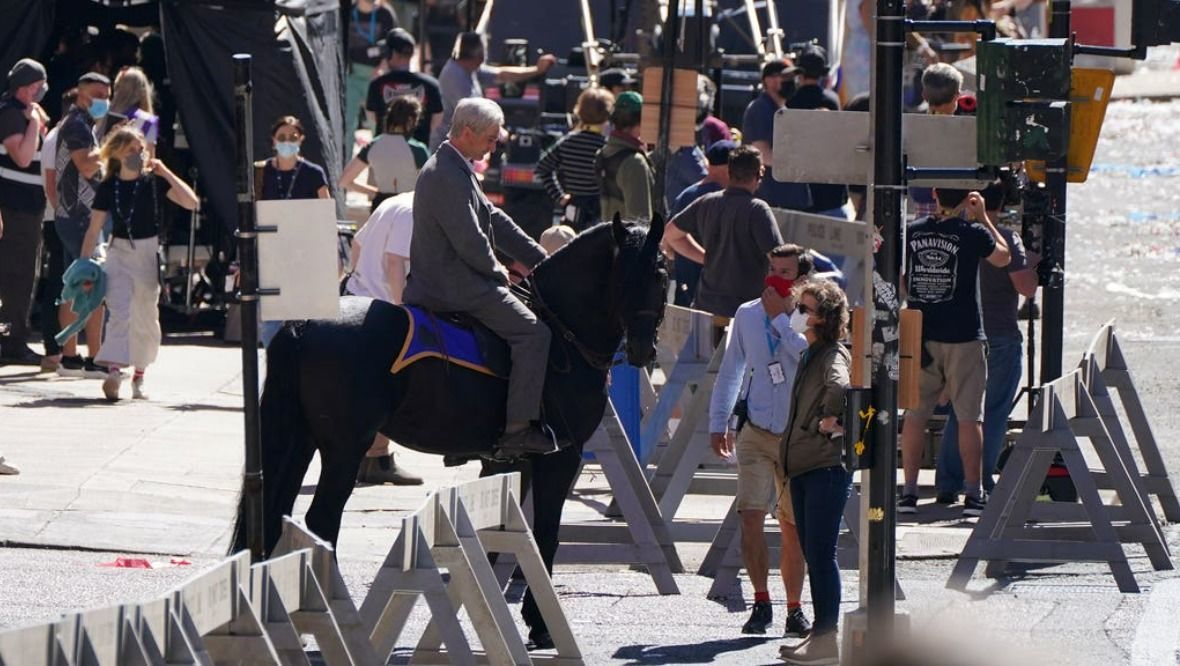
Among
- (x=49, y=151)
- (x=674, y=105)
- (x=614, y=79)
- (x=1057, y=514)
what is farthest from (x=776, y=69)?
(x=1057, y=514)

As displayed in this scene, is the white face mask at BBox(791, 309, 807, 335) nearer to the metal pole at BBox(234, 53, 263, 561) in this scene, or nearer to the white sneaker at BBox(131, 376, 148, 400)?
the metal pole at BBox(234, 53, 263, 561)

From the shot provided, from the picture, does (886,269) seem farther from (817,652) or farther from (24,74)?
(24,74)

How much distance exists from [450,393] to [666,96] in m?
6.19

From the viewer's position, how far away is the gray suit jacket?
9.93 m

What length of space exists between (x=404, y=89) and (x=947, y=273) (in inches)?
327

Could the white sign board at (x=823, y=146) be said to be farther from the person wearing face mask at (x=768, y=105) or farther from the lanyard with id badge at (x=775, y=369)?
the person wearing face mask at (x=768, y=105)

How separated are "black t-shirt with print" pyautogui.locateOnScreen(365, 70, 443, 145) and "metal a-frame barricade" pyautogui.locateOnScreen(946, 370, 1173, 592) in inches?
361

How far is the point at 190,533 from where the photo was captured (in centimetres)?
1196

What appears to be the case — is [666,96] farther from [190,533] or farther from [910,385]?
[910,385]

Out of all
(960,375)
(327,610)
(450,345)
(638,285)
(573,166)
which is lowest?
(960,375)

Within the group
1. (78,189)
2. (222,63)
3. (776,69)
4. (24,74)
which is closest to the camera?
(24,74)

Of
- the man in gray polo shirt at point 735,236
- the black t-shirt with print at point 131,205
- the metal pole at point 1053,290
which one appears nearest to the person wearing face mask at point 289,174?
the black t-shirt with print at point 131,205

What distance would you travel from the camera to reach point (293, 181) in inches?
618

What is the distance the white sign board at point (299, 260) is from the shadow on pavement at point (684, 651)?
1.94 meters
